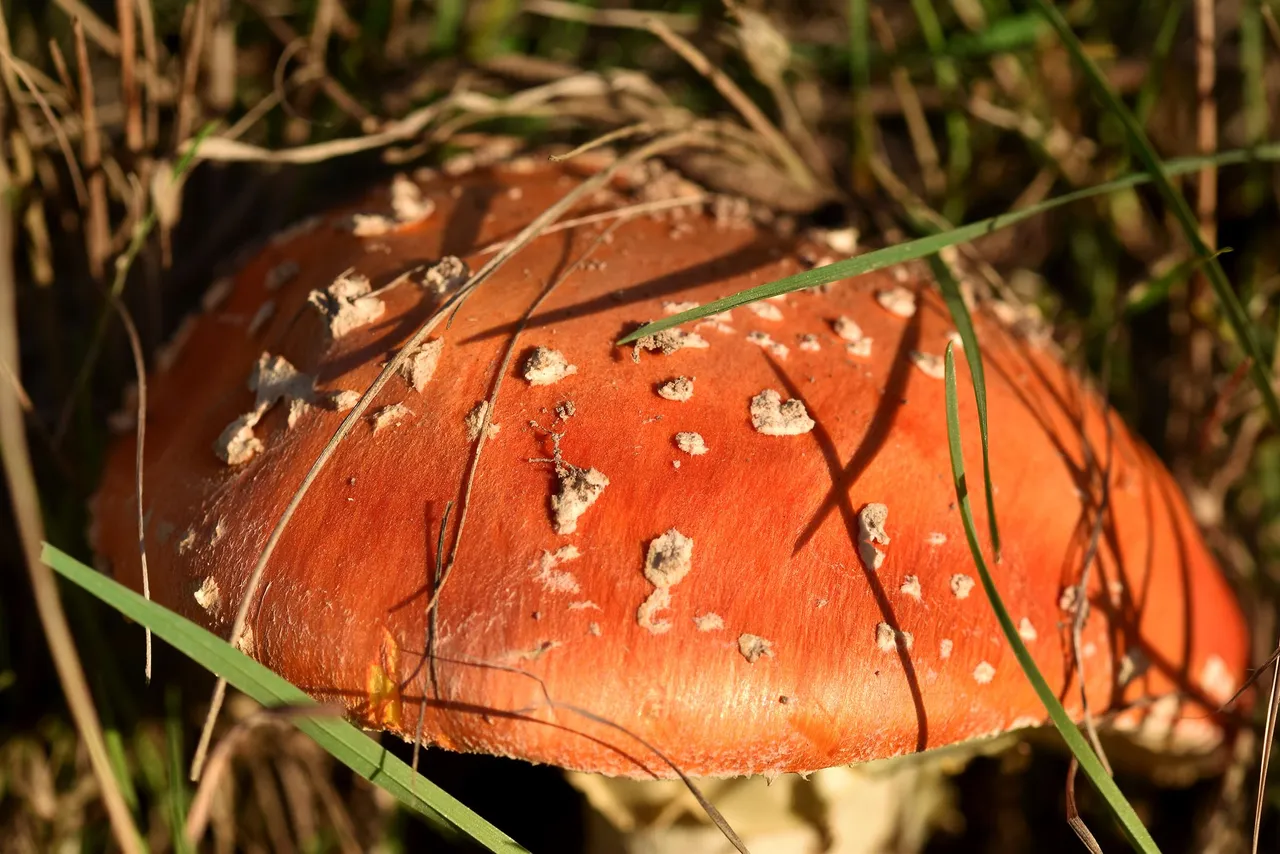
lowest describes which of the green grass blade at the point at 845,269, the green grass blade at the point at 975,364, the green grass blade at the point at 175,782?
the green grass blade at the point at 175,782

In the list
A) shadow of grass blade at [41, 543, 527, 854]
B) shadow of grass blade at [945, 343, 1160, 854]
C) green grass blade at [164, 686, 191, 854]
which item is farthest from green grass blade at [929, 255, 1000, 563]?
green grass blade at [164, 686, 191, 854]

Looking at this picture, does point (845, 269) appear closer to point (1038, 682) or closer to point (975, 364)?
point (975, 364)

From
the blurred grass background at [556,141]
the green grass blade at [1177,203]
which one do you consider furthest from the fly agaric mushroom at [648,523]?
the blurred grass background at [556,141]

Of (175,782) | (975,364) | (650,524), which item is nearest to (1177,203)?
(975,364)

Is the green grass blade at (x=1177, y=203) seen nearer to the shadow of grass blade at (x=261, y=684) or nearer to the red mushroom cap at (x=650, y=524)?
the red mushroom cap at (x=650, y=524)

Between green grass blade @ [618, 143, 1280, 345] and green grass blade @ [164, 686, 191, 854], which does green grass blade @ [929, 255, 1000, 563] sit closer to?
green grass blade @ [618, 143, 1280, 345]

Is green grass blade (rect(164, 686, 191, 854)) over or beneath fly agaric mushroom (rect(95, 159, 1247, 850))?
beneath
